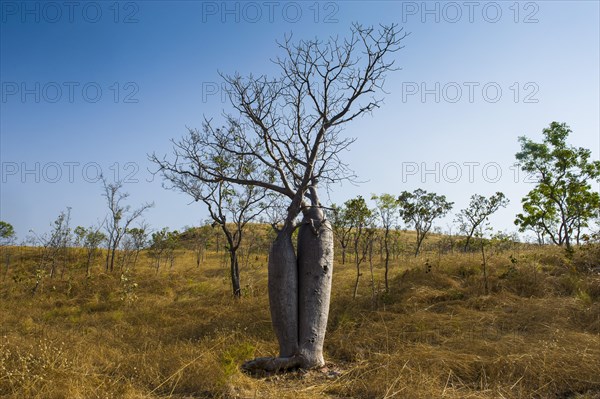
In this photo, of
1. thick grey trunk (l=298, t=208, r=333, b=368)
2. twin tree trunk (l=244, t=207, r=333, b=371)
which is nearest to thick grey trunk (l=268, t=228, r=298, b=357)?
twin tree trunk (l=244, t=207, r=333, b=371)

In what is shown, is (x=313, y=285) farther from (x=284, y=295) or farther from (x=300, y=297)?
(x=284, y=295)

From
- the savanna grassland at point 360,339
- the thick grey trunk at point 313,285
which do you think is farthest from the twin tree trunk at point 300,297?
the savanna grassland at point 360,339

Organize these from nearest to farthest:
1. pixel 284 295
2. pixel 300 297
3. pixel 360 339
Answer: pixel 284 295 → pixel 300 297 → pixel 360 339

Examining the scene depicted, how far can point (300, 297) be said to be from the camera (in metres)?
5.86

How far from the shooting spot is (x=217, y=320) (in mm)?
9492

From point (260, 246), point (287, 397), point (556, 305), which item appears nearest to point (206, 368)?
point (287, 397)

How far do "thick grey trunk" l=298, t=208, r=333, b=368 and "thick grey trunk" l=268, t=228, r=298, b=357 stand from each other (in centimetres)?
11

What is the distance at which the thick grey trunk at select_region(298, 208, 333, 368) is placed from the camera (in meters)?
5.70

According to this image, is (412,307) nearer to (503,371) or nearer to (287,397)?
(503,371)

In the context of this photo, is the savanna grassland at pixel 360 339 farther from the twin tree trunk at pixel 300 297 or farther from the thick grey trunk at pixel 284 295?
the thick grey trunk at pixel 284 295

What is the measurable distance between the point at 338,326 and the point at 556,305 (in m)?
4.29

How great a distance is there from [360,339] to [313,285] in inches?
77.8

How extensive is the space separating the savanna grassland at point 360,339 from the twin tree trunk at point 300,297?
0.23 meters

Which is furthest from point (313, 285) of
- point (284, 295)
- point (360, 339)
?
point (360, 339)
